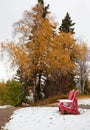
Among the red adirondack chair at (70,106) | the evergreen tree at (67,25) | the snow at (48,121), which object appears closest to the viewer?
the snow at (48,121)

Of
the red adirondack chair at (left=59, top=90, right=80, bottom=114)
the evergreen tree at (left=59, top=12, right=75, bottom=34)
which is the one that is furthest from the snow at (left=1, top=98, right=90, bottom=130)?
the evergreen tree at (left=59, top=12, right=75, bottom=34)

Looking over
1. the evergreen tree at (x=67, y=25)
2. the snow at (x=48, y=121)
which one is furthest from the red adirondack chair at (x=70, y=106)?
the evergreen tree at (x=67, y=25)

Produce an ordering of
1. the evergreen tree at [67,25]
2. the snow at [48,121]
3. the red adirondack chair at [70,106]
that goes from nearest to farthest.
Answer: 1. the snow at [48,121]
2. the red adirondack chair at [70,106]
3. the evergreen tree at [67,25]

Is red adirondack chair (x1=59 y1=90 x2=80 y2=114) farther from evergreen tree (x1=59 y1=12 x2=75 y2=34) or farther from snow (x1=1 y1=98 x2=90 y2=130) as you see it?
evergreen tree (x1=59 y1=12 x2=75 y2=34)

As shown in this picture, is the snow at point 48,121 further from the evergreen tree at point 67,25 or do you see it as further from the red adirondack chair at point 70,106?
the evergreen tree at point 67,25

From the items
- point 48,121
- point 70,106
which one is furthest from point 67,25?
point 48,121

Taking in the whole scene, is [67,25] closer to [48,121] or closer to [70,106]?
[70,106]

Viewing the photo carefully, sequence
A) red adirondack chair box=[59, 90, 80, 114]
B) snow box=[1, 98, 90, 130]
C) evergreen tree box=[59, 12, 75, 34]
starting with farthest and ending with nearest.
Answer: evergreen tree box=[59, 12, 75, 34]
red adirondack chair box=[59, 90, 80, 114]
snow box=[1, 98, 90, 130]

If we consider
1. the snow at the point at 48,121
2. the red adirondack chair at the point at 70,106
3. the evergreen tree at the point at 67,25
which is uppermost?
the evergreen tree at the point at 67,25

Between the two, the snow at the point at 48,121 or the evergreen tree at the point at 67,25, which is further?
the evergreen tree at the point at 67,25

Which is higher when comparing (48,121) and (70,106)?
(70,106)

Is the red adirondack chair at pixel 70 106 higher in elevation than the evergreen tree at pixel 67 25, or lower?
lower

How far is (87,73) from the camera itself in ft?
213

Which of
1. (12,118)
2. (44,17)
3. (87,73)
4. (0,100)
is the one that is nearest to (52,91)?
(44,17)
